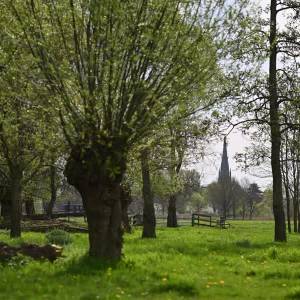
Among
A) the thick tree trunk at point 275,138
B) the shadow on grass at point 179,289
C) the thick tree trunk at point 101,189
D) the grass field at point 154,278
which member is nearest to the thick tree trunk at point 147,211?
the thick tree trunk at point 275,138

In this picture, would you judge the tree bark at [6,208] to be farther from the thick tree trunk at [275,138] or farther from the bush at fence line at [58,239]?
the thick tree trunk at [275,138]

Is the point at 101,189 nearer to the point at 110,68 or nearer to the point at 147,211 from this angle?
the point at 110,68

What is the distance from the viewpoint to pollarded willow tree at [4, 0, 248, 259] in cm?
1224

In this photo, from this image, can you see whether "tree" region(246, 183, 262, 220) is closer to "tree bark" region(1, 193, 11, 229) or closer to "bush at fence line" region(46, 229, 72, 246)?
"tree bark" region(1, 193, 11, 229)

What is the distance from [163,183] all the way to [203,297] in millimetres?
29180

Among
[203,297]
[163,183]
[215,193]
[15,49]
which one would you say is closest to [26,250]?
[15,49]

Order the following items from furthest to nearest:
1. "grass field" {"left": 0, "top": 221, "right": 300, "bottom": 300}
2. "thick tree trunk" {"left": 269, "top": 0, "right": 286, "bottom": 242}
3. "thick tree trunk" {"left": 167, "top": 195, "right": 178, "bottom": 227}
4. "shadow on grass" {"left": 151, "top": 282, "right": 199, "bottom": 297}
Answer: "thick tree trunk" {"left": 167, "top": 195, "right": 178, "bottom": 227}
"thick tree trunk" {"left": 269, "top": 0, "right": 286, "bottom": 242}
"shadow on grass" {"left": 151, "top": 282, "right": 199, "bottom": 297}
"grass field" {"left": 0, "top": 221, "right": 300, "bottom": 300}

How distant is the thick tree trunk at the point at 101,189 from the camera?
1306 cm

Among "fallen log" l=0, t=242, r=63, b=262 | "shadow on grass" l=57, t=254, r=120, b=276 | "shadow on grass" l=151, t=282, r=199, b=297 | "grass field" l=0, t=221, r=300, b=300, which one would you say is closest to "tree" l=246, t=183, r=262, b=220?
"grass field" l=0, t=221, r=300, b=300

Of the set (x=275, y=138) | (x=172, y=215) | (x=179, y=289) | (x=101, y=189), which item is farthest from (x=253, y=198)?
(x=179, y=289)

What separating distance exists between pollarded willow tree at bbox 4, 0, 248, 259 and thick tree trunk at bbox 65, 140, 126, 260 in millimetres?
23

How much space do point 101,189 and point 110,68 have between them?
2.92 meters

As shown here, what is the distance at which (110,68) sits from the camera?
12.2 meters

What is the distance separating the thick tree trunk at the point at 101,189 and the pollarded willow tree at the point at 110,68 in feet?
0.08
